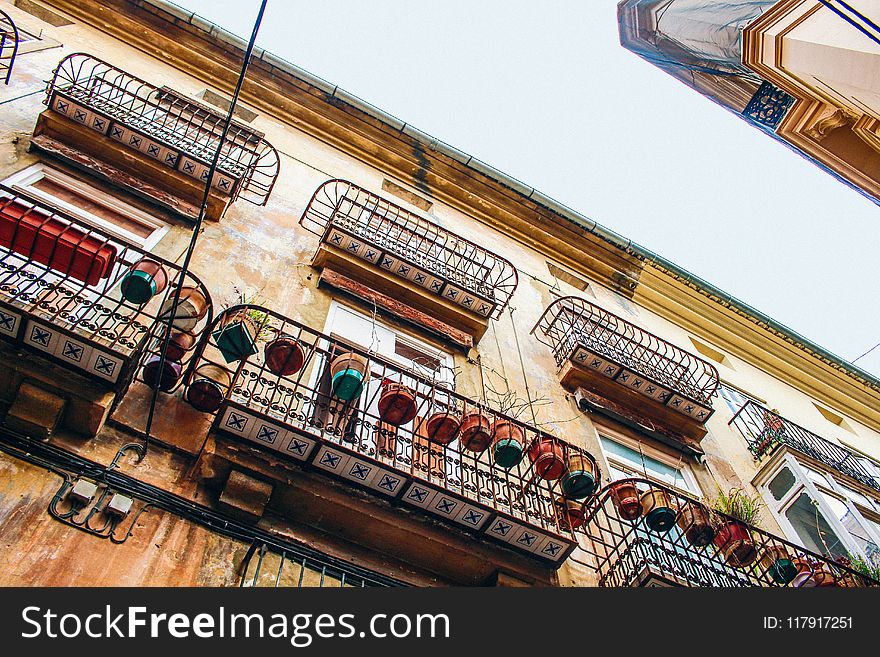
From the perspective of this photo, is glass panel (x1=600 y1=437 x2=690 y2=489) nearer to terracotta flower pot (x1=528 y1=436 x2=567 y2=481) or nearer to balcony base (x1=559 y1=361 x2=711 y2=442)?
balcony base (x1=559 y1=361 x2=711 y2=442)

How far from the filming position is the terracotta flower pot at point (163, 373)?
5723mm

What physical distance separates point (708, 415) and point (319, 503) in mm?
7213

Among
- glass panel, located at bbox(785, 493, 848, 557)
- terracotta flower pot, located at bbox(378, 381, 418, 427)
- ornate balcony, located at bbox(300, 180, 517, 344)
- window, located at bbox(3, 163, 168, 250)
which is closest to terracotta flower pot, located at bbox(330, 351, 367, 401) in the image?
terracotta flower pot, located at bbox(378, 381, 418, 427)

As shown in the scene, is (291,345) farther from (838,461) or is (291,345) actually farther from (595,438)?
(838,461)

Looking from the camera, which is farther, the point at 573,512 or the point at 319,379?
the point at 573,512

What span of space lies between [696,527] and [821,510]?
2.99 m

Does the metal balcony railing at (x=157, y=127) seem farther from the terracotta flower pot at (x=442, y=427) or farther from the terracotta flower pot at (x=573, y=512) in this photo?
the terracotta flower pot at (x=573, y=512)

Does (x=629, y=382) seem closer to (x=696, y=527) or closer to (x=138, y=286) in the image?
(x=696, y=527)

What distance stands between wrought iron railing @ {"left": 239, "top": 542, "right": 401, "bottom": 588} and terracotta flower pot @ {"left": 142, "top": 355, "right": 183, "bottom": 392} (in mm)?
1681

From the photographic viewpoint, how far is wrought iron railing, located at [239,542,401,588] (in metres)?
5.01

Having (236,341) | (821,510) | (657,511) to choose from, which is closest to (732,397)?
(821,510)

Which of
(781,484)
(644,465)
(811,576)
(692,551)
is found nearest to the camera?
(811,576)

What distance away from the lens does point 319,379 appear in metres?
6.04

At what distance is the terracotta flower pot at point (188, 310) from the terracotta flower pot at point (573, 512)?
4.02 metres
